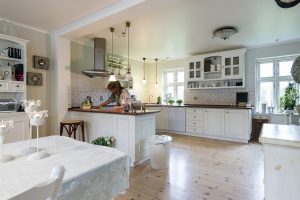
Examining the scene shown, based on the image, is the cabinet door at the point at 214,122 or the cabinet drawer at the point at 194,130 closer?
the cabinet door at the point at 214,122

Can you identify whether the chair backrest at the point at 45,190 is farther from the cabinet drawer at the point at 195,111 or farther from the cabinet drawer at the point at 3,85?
the cabinet drawer at the point at 195,111

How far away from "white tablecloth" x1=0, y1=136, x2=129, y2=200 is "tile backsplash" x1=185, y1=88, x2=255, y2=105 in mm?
4664

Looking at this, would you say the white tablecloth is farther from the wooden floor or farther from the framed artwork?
the framed artwork

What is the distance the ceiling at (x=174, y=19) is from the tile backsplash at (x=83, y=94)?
122 centimetres

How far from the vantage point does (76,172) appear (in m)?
0.97

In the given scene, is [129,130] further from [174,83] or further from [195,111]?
[174,83]

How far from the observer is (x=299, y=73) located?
3.76 feet

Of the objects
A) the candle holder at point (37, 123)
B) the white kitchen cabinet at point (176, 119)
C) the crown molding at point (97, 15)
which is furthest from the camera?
the white kitchen cabinet at point (176, 119)

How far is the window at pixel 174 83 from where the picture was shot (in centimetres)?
637

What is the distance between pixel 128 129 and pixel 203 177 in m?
1.35

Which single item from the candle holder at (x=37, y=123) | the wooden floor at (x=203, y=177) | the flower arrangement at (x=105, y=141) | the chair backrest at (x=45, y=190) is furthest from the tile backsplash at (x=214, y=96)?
the chair backrest at (x=45, y=190)

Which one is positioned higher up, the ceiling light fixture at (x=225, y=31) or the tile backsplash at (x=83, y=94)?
the ceiling light fixture at (x=225, y=31)

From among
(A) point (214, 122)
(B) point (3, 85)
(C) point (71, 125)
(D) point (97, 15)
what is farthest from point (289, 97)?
(B) point (3, 85)

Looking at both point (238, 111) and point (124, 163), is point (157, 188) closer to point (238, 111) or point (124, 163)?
point (124, 163)
